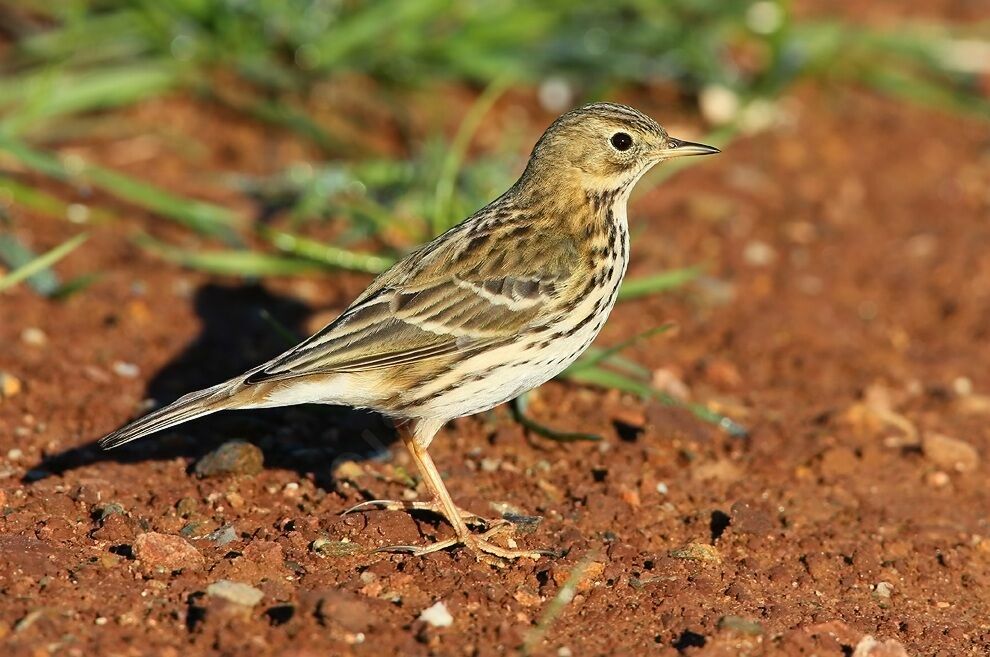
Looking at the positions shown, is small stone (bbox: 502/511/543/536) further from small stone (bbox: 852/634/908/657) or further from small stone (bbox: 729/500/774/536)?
small stone (bbox: 852/634/908/657)

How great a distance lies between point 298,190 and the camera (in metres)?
8.48

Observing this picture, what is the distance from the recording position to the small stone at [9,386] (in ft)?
20.8

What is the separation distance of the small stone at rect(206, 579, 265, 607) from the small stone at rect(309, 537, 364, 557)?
1.44 ft

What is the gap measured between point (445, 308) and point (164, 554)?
1460 millimetres

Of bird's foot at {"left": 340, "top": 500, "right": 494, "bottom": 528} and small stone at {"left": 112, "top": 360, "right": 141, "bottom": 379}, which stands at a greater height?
bird's foot at {"left": 340, "top": 500, "right": 494, "bottom": 528}

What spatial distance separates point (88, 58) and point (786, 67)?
188 inches

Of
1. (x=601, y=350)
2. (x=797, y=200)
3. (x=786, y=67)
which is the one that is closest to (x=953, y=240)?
(x=797, y=200)

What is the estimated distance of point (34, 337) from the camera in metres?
6.91

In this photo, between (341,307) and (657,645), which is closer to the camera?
(657,645)

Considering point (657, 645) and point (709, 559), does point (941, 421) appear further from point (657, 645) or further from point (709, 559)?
point (657, 645)

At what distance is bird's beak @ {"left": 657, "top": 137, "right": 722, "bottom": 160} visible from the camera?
607cm

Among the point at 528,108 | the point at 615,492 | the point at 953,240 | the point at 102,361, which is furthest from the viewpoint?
the point at 528,108

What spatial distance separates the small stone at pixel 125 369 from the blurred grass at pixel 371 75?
3.01 feet

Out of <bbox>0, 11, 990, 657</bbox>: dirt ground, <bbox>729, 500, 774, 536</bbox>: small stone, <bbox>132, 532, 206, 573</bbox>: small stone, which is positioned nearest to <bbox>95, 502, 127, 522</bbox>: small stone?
<bbox>0, 11, 990, 657</bbox>: dirt ground
